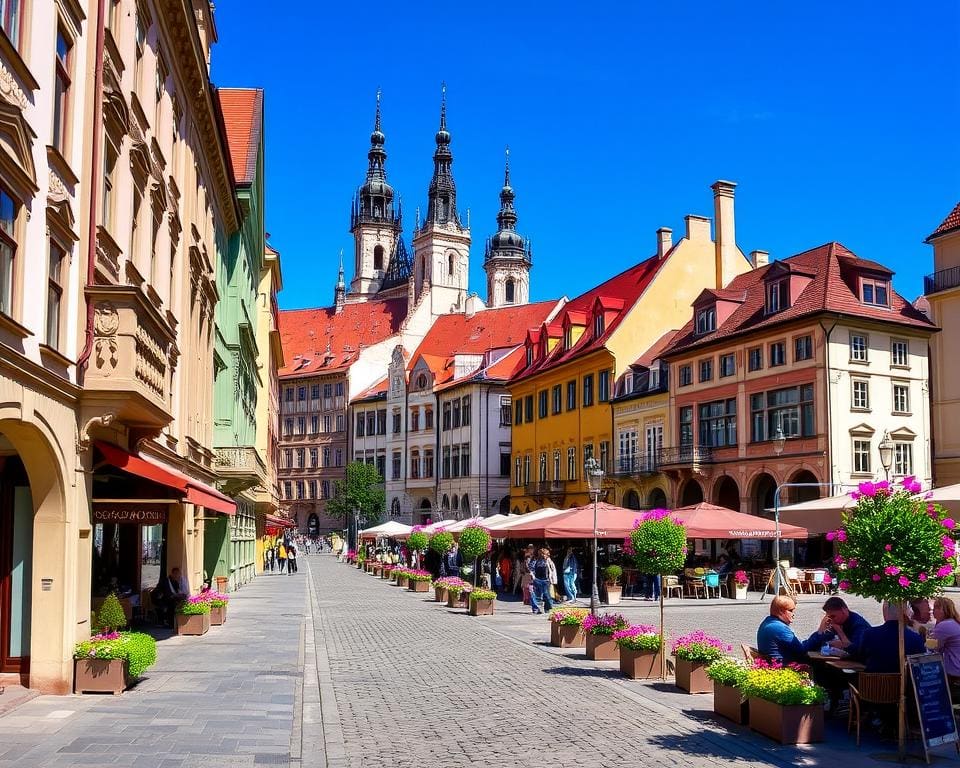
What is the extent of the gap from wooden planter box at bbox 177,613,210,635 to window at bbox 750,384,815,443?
90.4 ft

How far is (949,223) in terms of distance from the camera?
47.7 meters

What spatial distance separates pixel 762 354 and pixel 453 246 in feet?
318

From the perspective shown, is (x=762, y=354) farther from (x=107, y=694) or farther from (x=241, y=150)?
(x=107, y=694)

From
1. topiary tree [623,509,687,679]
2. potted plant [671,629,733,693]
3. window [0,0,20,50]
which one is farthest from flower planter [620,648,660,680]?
window [0,0,20,50]

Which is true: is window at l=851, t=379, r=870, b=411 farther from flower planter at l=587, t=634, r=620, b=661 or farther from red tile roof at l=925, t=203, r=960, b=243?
flower planter at l=587, t=634, r=620, b=661

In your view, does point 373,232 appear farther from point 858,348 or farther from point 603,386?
point 858,348

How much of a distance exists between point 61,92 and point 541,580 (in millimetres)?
20015

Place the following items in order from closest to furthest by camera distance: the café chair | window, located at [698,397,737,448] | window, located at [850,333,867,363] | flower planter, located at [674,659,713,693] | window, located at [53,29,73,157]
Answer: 1. the café chair
2. window, located at [53,29,73,157]
3. flower planter, located at [674,659,713,693]
4. window, located at [850,333,867,363]
5. window, located at [698,397,737,448]

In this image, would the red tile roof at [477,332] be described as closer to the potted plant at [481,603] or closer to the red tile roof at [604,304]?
the red tile roof at [604,304]

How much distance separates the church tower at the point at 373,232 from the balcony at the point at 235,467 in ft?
414

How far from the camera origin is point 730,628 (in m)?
24.2

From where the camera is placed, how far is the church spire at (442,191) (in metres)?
143

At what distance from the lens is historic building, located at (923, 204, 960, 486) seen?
1802 inches

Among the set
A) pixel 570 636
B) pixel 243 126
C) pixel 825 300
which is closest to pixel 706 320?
pixel 825 300
